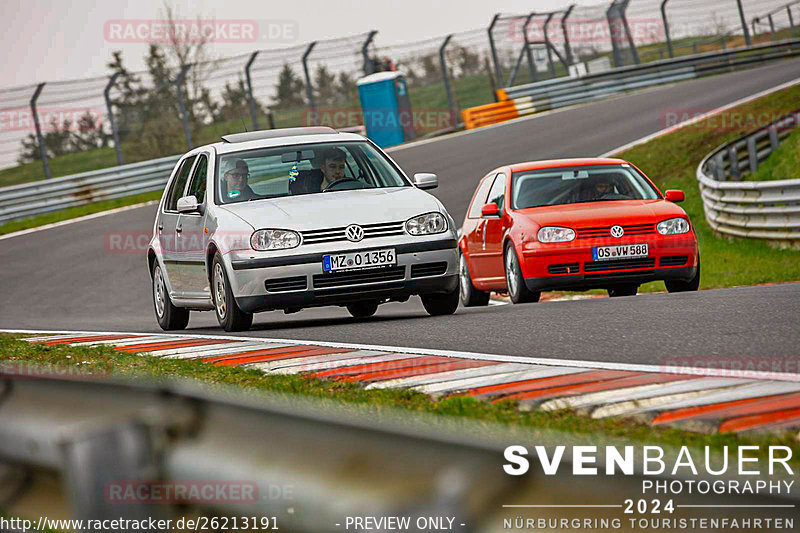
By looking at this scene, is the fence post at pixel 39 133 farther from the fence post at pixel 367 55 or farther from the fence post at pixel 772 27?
the fence post at pixel 772 27

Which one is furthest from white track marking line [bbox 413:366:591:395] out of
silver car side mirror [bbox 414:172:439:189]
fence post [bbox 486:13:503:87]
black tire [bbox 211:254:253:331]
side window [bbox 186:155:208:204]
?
fence post [bbox 486:13:503:87]

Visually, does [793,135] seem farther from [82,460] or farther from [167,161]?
[82,460]

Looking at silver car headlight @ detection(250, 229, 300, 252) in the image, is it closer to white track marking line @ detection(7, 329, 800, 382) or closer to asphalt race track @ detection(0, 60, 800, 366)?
asphalt race track @ detection(0, 60, 800, 366)

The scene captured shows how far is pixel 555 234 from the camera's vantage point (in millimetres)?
11602

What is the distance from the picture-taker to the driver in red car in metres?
10.4

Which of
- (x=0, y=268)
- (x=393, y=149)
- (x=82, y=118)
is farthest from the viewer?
(x=393, y=149)

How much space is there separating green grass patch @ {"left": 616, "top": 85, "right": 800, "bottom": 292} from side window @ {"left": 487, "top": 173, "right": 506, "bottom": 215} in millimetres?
2879

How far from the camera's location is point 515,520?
2129mm

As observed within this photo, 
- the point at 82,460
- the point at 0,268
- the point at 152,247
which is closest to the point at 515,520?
the point at 82,460

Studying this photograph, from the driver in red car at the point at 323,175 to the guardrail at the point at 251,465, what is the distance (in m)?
6.92

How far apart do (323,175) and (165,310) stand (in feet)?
8.05

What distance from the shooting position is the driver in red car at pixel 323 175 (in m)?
10.4

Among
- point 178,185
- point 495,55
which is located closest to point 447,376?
point 178,185

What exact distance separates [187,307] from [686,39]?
34076mm
